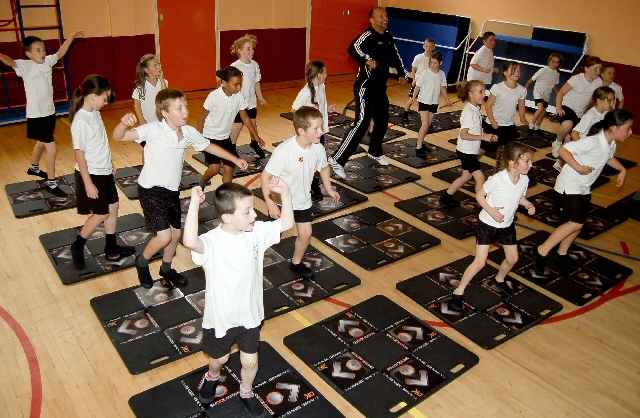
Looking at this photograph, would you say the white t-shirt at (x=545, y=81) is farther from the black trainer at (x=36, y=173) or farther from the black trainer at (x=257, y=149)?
the black trainer at (x=36, y=173)

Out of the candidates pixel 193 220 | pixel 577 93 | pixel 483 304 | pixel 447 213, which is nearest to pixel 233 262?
pixel 193 220

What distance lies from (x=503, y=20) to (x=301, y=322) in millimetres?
9194

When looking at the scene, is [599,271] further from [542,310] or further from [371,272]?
[371,272]

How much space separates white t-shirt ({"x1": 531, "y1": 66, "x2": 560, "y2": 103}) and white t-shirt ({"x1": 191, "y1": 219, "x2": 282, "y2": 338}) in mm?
7435

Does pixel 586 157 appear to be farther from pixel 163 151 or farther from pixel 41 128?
pixel 41 128

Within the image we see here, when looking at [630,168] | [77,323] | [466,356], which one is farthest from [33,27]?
[630,168]

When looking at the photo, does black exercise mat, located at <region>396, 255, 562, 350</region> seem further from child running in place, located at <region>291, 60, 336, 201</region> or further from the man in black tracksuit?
the man in black tracksuit

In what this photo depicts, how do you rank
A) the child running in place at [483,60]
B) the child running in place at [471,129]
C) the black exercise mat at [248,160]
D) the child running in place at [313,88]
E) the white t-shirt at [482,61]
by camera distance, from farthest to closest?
the white t-shirt at [482,61] → the child running in place at [483,60] → the black exercise mat at [248,160] → the child running in place at [313,88] → the child running in place at [471,129]

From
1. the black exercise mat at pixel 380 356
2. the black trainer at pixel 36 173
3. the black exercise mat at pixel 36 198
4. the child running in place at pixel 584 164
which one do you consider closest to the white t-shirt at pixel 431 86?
the child running in place at pixel 584 164

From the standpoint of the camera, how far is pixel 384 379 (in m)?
3.85

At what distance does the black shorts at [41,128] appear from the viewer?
6.14 metres

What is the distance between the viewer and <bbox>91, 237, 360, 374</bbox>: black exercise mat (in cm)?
397

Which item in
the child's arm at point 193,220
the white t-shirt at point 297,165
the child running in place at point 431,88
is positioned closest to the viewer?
the child's arm at point 193,220

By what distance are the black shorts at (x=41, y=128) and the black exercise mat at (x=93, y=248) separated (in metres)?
1.34
